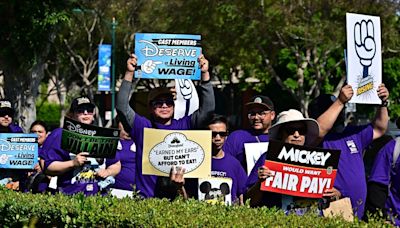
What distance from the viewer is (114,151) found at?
702cm

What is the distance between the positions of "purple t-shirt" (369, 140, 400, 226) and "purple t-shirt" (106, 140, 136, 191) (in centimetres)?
238

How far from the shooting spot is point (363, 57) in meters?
6.59

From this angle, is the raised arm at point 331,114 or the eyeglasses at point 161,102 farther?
the eyeglasses at point 161,102

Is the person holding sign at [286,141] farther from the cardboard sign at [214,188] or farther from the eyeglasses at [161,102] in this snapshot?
the eyeglasses at [161,102]

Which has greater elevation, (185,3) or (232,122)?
(185,3)

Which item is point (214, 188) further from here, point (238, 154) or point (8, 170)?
point (8, 170)

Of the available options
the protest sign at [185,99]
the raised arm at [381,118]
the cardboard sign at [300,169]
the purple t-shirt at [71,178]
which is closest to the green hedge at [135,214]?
the cardboard sign at [300,169]

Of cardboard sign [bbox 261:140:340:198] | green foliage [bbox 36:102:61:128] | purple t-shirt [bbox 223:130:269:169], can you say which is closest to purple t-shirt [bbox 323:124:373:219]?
cardboard sign [bbox 261:140:340:198]

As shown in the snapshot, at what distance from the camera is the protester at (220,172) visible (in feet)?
20.5

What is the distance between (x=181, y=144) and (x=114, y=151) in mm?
928

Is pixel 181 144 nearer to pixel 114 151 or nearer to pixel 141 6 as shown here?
pixel 114 151

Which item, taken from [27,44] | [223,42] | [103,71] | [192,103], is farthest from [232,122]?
[192,103]

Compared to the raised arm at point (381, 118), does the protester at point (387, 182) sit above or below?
below

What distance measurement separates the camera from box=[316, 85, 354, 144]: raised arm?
612 cm
